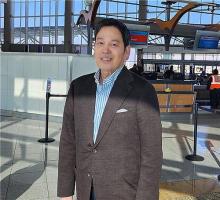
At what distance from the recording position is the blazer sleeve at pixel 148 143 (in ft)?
6.35

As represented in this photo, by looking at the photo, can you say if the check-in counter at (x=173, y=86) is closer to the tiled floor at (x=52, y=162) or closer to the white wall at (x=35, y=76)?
the tiled floor at (x=52, y=162)

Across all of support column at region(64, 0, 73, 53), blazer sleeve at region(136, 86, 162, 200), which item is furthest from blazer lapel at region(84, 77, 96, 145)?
support column at region(64, 0, 73, 53)

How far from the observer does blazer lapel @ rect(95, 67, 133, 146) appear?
197 cm

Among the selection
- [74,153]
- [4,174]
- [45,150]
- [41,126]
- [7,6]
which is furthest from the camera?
[7,6]

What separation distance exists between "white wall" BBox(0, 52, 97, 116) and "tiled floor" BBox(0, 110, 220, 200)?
52cm

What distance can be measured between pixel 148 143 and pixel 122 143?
134 mm

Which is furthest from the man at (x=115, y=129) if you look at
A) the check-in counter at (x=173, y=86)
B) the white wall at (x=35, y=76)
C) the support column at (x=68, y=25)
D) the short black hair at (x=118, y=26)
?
the support column at (x=68, y=25)

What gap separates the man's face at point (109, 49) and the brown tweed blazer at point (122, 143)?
8 cm

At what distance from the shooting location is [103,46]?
2.03 metres

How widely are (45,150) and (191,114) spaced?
20.1 ft

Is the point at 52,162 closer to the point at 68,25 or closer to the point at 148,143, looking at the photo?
the point at 148,143

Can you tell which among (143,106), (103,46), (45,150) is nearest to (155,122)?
(143,106)

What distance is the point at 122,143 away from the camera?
197cm

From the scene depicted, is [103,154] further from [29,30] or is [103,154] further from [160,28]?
[29,30]
